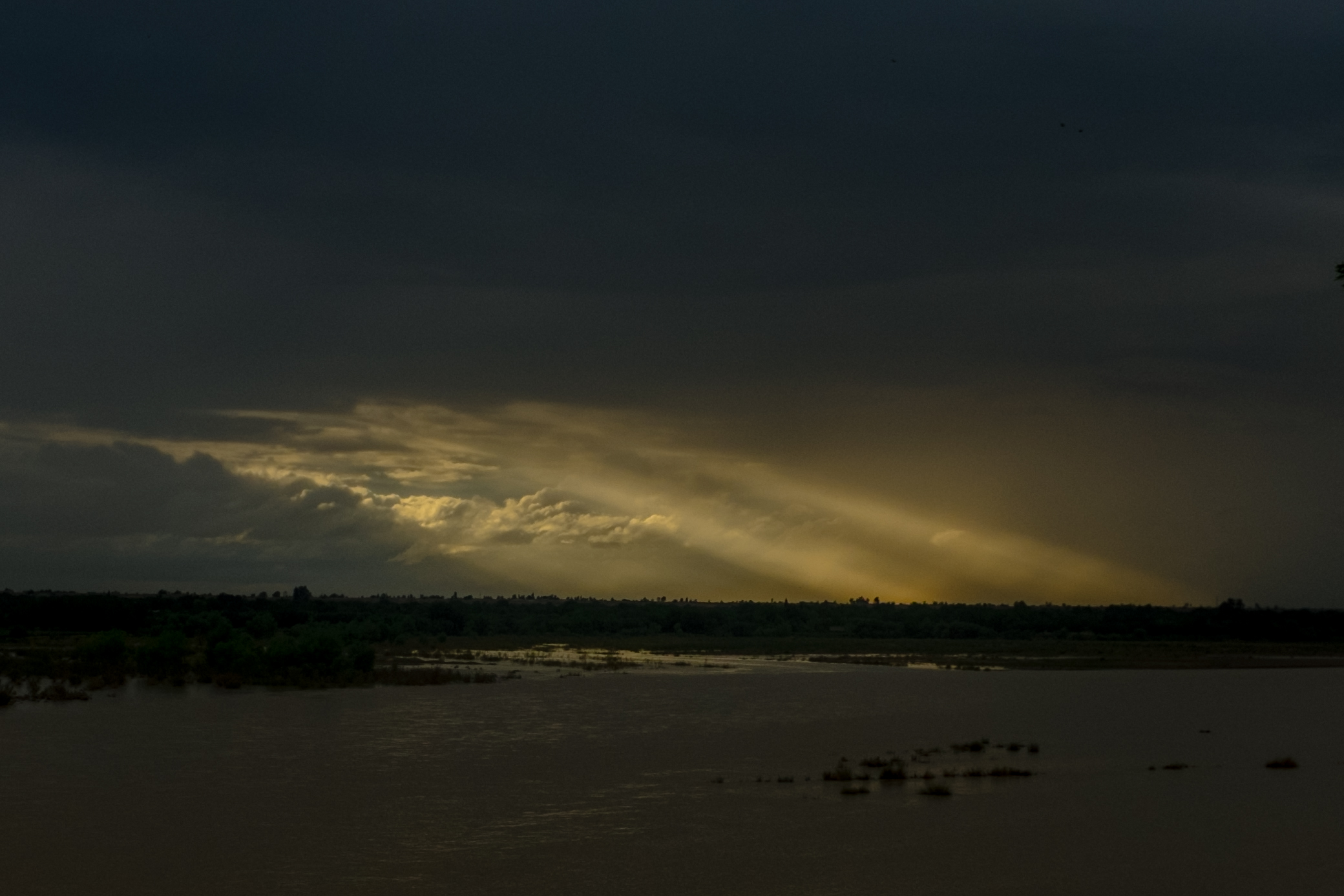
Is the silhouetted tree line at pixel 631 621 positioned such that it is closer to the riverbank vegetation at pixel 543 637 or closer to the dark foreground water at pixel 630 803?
the riverbank vegetation at pixel 543 637

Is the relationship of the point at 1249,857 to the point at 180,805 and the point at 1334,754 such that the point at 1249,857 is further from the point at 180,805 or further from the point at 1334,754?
the point at 180,805

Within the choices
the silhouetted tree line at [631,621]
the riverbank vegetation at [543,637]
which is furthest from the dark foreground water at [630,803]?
the silhouetted tree line at [631,621]

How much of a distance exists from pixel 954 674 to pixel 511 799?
52.2 meters

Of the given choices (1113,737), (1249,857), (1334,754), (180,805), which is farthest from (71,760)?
(1334,754)

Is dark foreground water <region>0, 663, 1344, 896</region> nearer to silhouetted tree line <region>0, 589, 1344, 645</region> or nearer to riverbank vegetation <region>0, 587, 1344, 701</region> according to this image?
riverbank vegetation <region>0, 587, 1344, 701</region>

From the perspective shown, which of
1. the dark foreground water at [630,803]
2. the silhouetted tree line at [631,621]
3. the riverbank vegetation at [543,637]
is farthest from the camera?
the silhouetted tree line at [631,621]

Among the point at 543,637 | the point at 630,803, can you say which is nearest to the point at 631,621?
the point at 543,637

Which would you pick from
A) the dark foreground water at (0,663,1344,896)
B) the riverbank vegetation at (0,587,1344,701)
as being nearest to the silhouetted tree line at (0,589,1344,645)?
the riverbank vegetation at (0,587,1344,701)

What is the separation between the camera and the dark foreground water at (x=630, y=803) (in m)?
23.2

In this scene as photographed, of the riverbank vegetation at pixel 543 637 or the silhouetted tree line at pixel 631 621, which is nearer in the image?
the riverbank vegetation at pixel 543 637

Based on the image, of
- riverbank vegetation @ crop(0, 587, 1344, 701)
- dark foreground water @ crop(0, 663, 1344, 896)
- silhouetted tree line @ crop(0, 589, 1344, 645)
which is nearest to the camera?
dark foreground water @ crop(0, 663, 1344, 896)

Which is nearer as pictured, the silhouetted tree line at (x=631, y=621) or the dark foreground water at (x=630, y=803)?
the dark foreground water at (x=630, y=803)

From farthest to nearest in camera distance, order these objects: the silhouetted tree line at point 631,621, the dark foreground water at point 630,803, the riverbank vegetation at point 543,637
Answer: the silhouetted tree line at point 631,621 → the riverbank vegetation at point 543,637 → the dark foreground water at point 630,803

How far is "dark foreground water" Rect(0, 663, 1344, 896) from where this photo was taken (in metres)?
23.2
